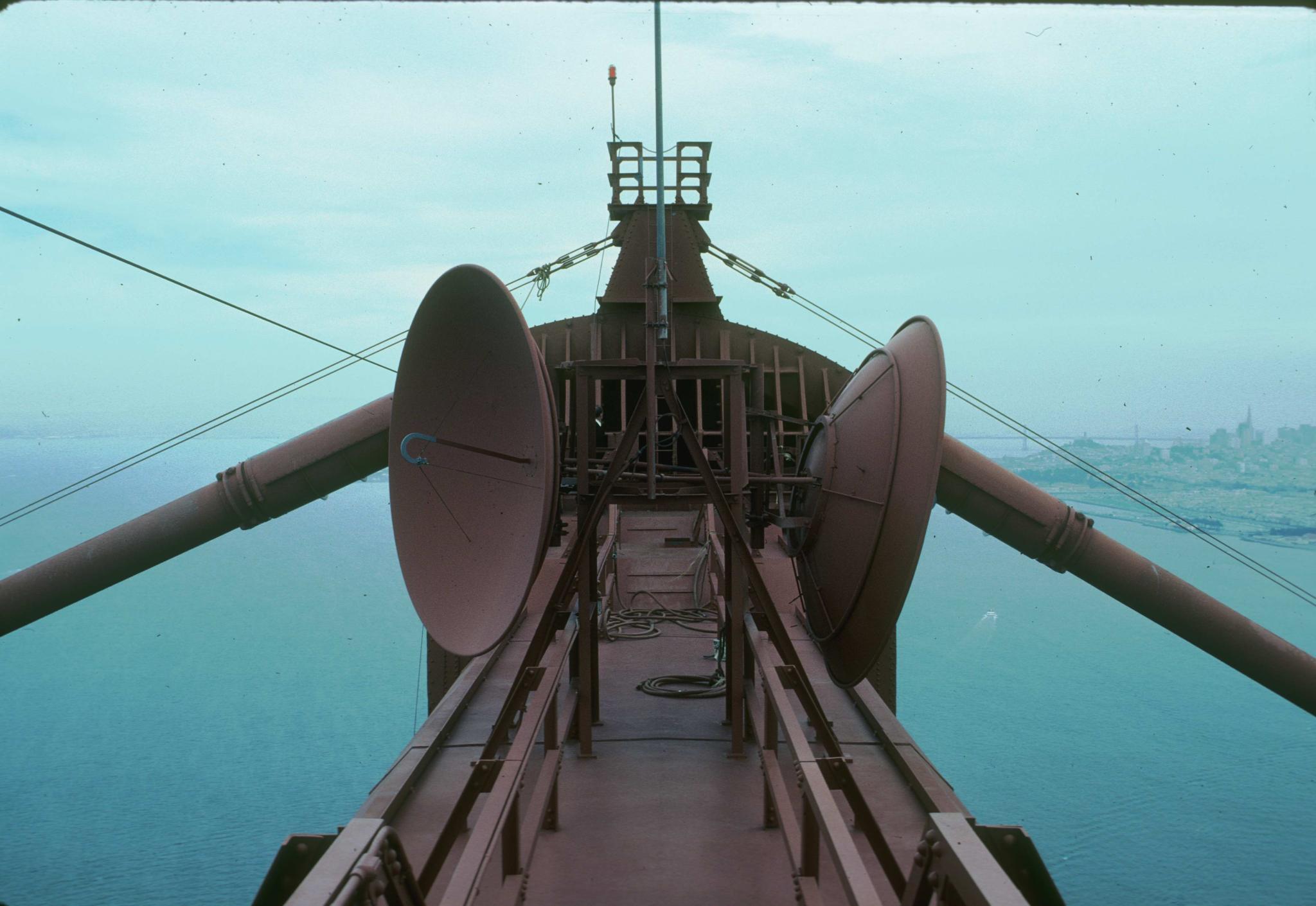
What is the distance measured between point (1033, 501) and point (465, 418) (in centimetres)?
446

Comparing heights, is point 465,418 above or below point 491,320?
below

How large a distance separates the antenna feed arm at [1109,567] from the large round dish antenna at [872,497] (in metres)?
0.83

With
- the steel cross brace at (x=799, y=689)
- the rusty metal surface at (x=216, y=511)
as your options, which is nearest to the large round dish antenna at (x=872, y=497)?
the steel cross brace at (x=799, y=689)

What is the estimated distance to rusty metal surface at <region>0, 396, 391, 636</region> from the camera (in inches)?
301

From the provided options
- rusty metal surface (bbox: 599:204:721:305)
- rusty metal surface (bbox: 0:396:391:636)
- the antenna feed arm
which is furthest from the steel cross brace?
rusty metal surface (bbox: 599:204:721:305)

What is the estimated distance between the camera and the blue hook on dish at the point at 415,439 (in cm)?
602

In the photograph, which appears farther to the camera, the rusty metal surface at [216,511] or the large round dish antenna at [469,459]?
the rusty metal surface at [216,511]

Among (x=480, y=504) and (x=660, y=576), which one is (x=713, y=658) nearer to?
(x=660, y=576)

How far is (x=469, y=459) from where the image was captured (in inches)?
247

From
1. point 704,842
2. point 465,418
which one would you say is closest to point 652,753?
point 704,842

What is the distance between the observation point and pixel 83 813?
80188 millimetres

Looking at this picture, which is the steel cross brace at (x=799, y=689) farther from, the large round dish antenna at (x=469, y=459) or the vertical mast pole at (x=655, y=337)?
the large round dish antenna at (x=469, y=459)

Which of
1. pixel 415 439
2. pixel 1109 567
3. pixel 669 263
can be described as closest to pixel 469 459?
pixel 415 439

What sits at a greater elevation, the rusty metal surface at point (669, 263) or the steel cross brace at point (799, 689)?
the rusty metal surface at point (669, 263)
